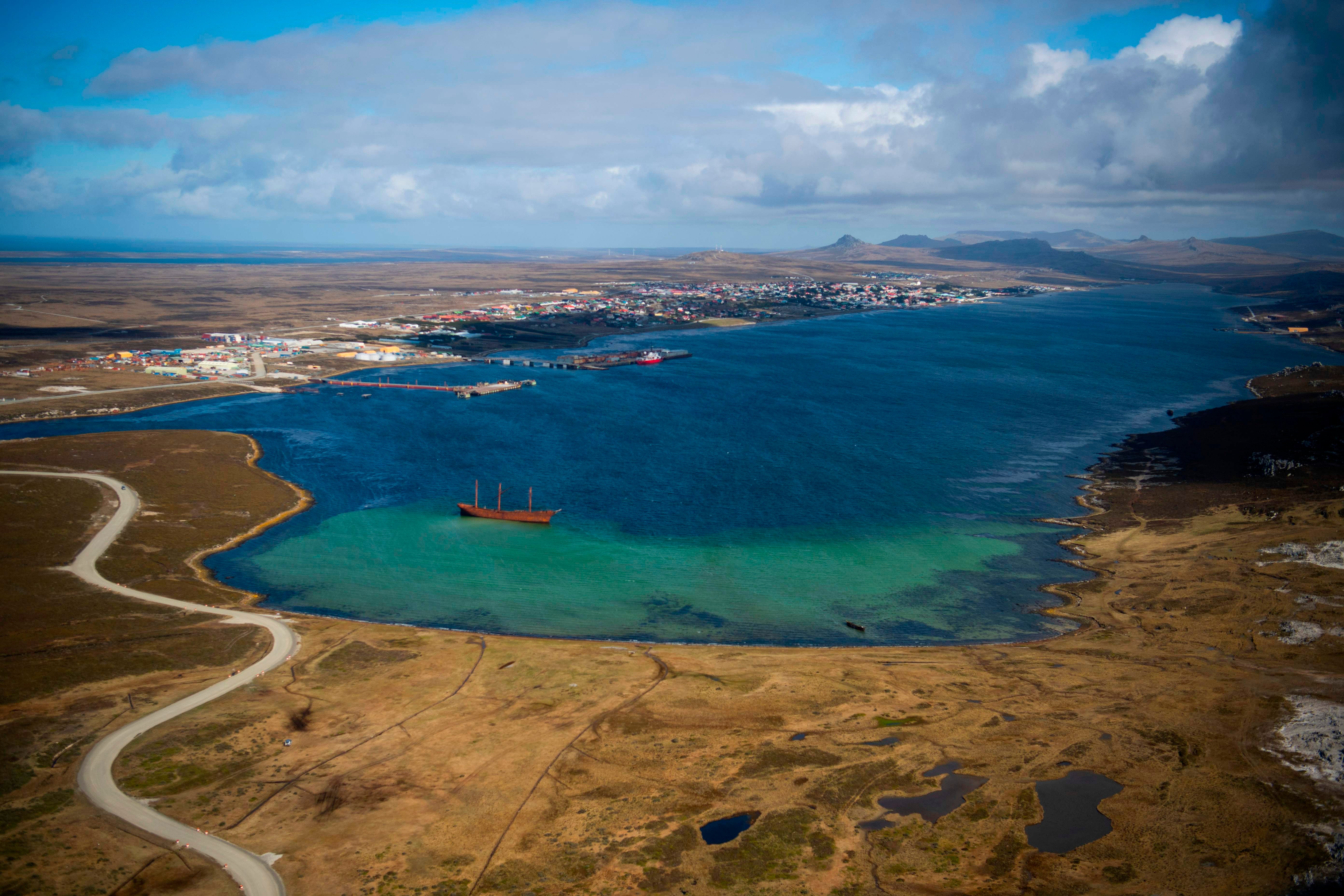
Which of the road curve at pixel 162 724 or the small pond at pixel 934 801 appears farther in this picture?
the small pond at pixel 934 801

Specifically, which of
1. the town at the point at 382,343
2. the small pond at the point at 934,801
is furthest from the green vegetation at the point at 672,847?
the town at the point at 382,343

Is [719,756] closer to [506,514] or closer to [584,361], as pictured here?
[506,514]

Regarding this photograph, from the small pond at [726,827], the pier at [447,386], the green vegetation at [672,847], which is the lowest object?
the small pond at [726,827]

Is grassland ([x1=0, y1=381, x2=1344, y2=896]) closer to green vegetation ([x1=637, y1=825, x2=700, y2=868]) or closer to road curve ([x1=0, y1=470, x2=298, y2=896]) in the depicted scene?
green vegetation ([x1=637, y1=825, x2=700, y2=868])

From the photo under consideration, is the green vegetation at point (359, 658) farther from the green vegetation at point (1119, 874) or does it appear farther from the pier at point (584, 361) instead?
the pier at point (584, 361)

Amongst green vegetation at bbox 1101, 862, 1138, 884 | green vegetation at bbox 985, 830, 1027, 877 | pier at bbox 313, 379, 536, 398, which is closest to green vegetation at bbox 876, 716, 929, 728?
green vegetation at bbox 985, 830, 1027, 877

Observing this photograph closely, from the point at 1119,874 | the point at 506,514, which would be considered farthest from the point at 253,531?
the point at 1119,874

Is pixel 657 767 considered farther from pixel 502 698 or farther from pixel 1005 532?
pixel 1005 532

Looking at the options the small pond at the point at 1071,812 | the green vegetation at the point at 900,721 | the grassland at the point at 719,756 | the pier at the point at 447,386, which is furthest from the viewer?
the pier at the point at 447,386

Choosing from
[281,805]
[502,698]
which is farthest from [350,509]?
[281,805]
